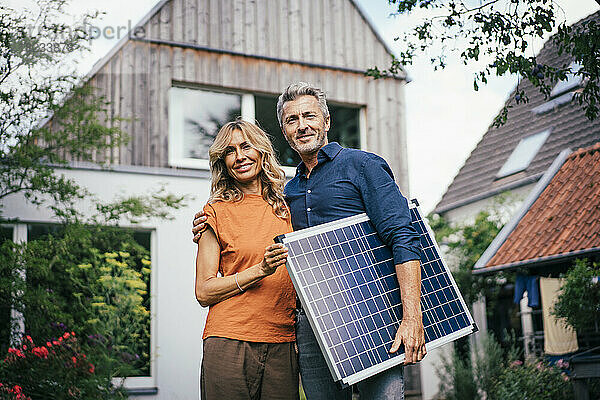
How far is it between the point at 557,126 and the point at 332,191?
28.0 ft

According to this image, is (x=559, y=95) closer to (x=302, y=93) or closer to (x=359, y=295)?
(x=302, y=93)

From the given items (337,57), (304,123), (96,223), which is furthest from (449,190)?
(304,123)

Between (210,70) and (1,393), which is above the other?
(210,70)

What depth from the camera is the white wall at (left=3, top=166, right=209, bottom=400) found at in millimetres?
7742

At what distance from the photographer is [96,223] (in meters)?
7.16

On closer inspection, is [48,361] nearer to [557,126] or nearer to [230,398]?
[230,398]

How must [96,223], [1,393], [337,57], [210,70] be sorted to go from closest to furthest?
[1,393]
[96,223]
[210,70]
[337,57]

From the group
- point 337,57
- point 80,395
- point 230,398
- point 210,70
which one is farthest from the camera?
point 337,57

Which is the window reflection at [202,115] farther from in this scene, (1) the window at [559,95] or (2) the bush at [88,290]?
(1) the window at [559,95]

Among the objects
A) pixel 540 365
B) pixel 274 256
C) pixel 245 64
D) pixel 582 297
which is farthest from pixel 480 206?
pixel 274 256

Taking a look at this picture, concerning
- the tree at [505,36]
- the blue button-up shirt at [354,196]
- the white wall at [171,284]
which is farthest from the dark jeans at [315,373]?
the white wall at [171,284]

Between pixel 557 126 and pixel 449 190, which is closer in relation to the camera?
pixel 557 126

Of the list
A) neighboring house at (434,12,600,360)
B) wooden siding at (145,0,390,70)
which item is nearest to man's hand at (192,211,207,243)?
wooden siding at (145,0,390,70)

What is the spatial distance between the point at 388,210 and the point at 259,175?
22.8 inches
